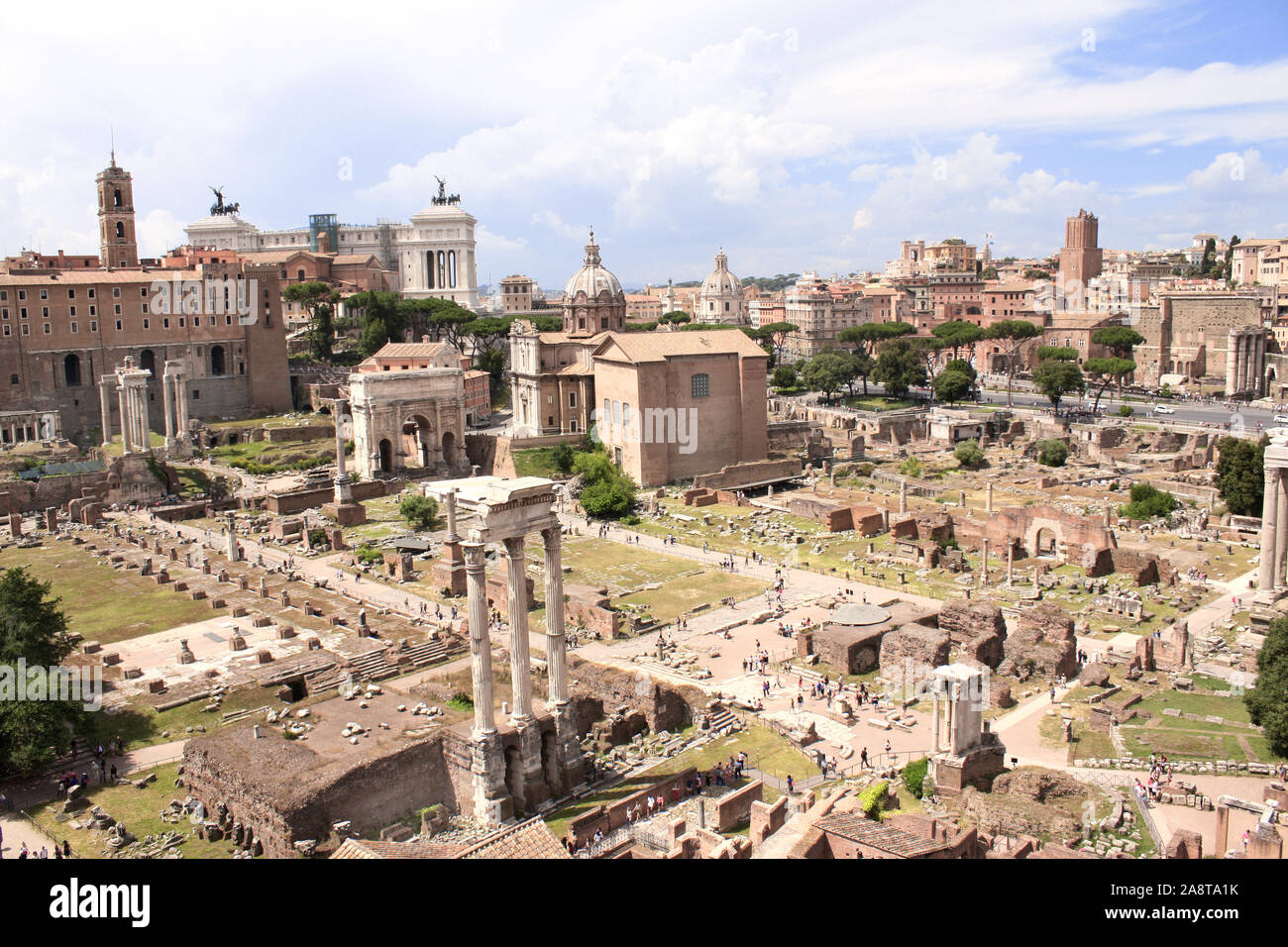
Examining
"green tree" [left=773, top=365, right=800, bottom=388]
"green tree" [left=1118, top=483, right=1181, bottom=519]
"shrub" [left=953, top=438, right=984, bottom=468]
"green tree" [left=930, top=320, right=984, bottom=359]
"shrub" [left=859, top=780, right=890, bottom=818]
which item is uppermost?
"green tree" [left=930, top=320, right=984, bottom=359]

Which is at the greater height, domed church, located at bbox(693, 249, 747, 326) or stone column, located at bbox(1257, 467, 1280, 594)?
domed church, located at bbox(693, 249, 747, 326)

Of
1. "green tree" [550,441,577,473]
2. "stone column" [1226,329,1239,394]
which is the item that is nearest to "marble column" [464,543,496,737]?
"green tree" [550,441,577,473]

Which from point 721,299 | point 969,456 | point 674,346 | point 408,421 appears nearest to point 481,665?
point 674,346

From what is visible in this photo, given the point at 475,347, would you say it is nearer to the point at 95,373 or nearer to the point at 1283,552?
the point at 95,373

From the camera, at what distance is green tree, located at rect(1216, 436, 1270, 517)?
44188 millimetres

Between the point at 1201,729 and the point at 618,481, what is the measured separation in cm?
3086

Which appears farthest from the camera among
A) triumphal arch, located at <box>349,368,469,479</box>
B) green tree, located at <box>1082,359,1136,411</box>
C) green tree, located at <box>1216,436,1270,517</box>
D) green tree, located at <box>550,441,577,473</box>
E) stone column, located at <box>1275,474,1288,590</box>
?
green tree, located at <box>1082,359,1136,411</box>

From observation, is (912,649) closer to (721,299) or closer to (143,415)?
(143,415)

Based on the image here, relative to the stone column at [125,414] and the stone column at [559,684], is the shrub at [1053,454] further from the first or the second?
the stone column at [125,414]

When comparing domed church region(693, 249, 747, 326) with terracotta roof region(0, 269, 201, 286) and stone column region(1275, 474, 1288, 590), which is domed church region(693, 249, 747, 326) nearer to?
terracotta roof region(0, 269, 201, 286)

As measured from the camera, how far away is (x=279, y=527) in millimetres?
46438

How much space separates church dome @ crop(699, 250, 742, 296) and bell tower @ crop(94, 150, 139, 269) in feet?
218

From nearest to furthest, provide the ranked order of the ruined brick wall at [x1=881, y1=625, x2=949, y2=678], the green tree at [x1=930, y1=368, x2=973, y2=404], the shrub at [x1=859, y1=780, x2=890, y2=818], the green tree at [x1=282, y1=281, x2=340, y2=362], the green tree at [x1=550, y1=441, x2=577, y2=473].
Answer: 1. the shrub at [x1=859, y1=780, x2=890, y2=818]
2. the ruined brick wall at [x1=881, y1=625, x2=949, y2=678]
3. the green tree at [x1=550, y1=441, x2=577, y2=473]
4. the green tree at [x1=930, y1=368, x2=973, y2=404]
5. the green tree at [x1=282, y1=281, x2=340, y2=362]
